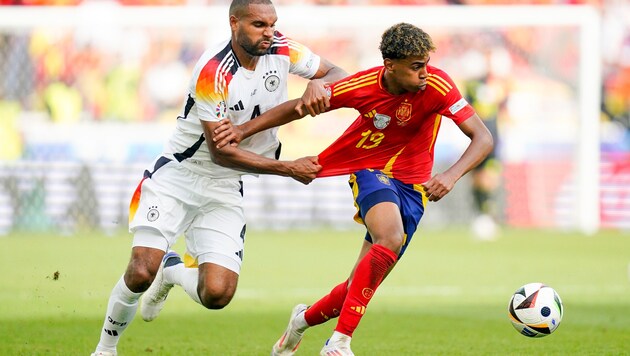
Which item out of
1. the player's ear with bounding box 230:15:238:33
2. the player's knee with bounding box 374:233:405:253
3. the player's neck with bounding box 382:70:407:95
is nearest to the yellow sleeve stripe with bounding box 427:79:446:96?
the player's neck with bounding box 382:70:407:95

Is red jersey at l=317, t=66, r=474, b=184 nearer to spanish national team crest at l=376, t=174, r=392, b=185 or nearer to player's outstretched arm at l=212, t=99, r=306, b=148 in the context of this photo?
spanish national team crest at l=376, t=174, r=392, b=185

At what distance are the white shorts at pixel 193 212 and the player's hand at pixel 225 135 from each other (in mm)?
510

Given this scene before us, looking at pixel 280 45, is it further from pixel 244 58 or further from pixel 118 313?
pixel 118 313

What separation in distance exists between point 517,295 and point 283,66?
87.1 inches

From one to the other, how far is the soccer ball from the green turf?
29 cm

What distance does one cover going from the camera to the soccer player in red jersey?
668 cm

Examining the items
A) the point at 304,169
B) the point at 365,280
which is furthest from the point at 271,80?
the point at 365,280

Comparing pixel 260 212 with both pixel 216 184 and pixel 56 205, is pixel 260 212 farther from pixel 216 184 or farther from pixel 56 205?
pixel 216 184

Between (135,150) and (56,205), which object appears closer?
(56,205)

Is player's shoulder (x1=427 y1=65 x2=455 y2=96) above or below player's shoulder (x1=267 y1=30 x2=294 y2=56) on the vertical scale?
above

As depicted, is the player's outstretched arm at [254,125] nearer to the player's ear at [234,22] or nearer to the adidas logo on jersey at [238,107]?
the adidas logo on jersey at [238,107]

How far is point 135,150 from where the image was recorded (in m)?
21.3

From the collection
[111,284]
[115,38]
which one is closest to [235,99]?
[111,284]

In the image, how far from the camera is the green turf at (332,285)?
8.02 m
